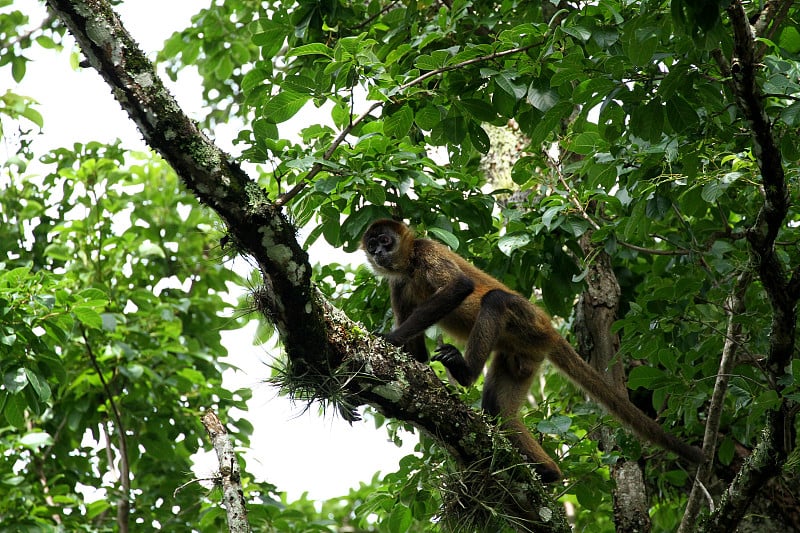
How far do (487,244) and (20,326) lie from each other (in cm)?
335

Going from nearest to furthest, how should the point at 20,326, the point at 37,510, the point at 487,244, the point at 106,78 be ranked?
the point at 106,78 → the point at 20,326 → the point at 487,244 → the point at 37,510

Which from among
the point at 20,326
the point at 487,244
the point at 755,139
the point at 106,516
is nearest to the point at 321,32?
the point at 487,244

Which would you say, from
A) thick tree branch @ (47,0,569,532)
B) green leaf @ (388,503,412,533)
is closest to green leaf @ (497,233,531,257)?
thick tree branch @ (47,0,569,532)

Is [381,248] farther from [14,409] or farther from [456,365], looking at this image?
[14,409]

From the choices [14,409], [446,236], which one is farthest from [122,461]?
[446,236]

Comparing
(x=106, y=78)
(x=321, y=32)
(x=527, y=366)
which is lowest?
(x=527, y=366)

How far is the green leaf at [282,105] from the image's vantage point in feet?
15.7

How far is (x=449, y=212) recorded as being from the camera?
5949 mm

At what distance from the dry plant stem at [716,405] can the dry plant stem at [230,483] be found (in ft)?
7.85

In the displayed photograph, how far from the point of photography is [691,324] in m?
5.12

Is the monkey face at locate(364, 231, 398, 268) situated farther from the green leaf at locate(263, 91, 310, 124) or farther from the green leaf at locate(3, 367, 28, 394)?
the green leaf at locate(3, 367, 28, 394)

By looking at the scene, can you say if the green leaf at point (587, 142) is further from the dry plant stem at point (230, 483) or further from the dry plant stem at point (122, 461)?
the dry plant stem at point (122, 461)

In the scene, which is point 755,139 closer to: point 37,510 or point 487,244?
point 487,244

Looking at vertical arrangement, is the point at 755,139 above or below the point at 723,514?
above
